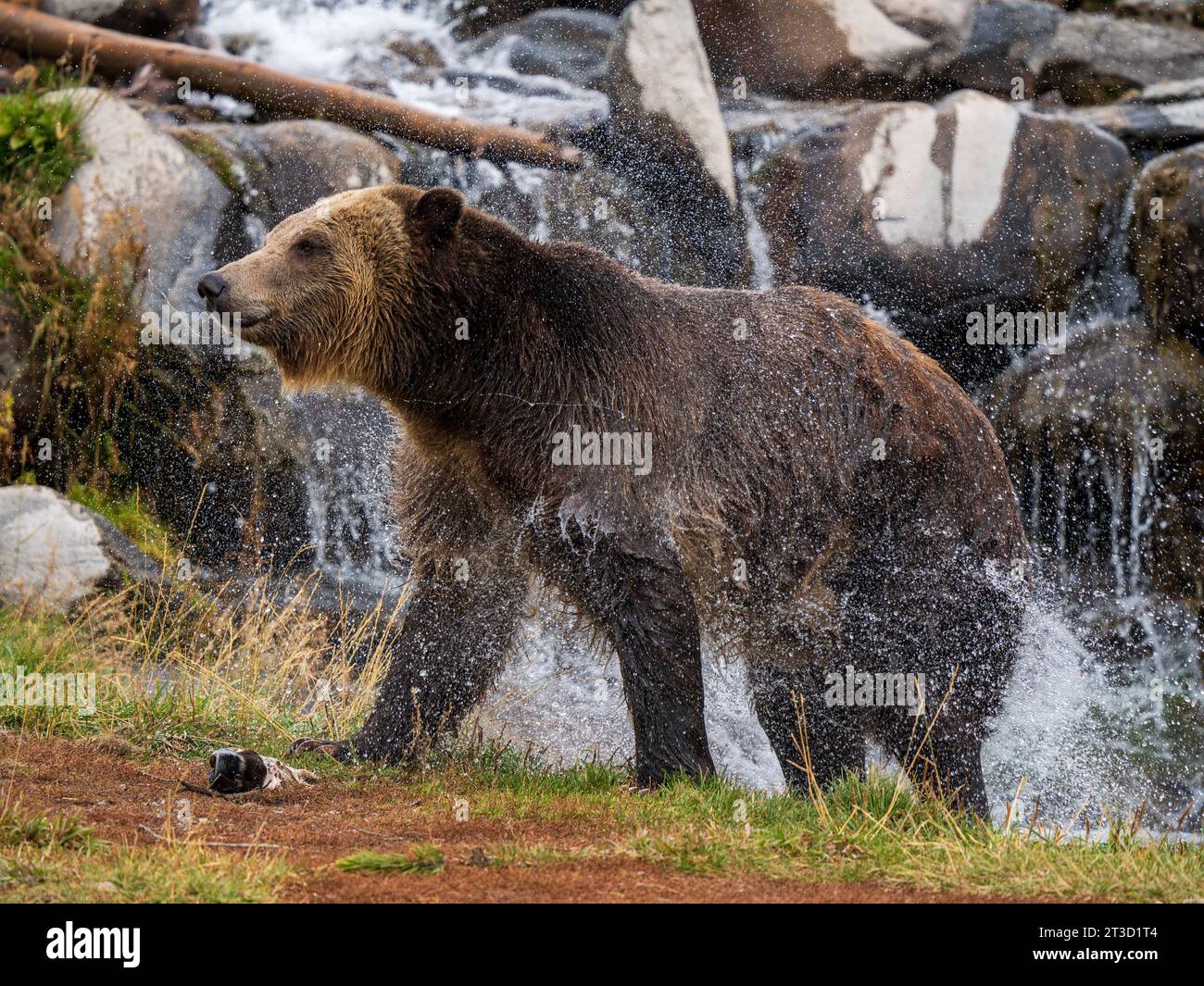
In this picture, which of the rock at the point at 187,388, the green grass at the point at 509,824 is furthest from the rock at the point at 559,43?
the green grass at the point at 509,824

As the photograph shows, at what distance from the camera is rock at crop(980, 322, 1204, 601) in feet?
37.1

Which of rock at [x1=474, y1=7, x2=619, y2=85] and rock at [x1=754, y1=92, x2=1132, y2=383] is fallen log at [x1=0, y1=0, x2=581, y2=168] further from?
rock at [x1=474, y1=7, x2=619, y2=85]

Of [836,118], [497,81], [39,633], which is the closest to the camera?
[39,633]

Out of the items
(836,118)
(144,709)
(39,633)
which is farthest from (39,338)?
(836,118)

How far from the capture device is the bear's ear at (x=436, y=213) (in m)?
6.11

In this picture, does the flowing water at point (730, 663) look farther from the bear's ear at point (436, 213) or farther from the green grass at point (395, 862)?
the green grass at point (395, 862)

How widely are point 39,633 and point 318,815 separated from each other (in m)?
3.53

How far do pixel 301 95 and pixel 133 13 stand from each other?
3879mm

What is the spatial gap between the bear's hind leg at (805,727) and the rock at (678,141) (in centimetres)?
562

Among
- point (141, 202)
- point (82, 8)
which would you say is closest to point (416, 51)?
point (82, 8)

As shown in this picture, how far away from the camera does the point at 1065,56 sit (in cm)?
1440

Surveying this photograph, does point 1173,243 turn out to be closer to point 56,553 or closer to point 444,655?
point 444,655

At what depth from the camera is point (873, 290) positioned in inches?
455

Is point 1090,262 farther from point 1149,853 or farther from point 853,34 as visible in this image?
point 1149,853
